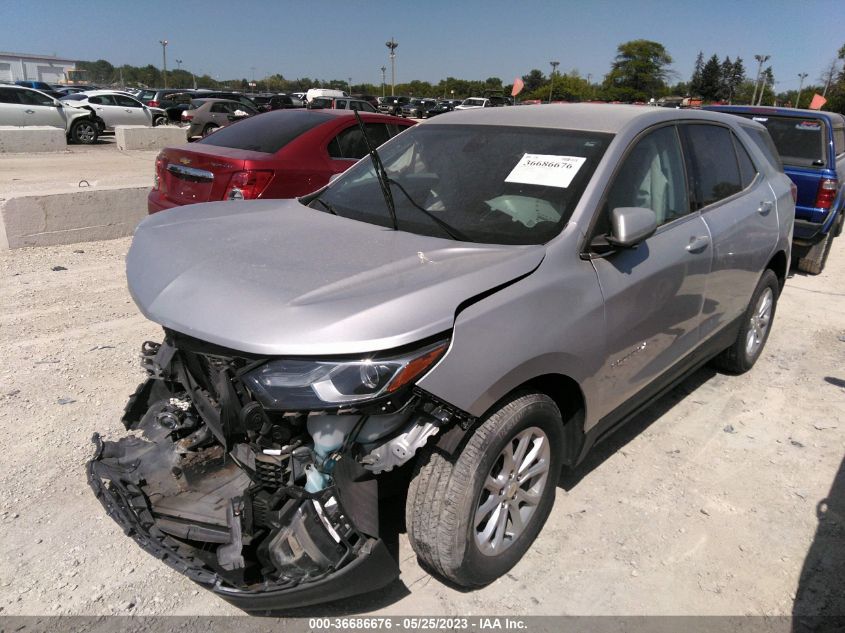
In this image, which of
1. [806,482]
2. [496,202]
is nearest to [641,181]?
[496,202]

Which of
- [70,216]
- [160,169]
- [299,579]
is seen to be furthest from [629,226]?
[70,216]

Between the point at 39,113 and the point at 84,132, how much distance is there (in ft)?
5.48

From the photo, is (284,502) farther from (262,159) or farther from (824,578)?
(262,159)

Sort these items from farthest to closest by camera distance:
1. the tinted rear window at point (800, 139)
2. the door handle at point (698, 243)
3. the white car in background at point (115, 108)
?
the white car in background at point (115, 108), the tinted rear window at point (800, 139), the door handle at point (698, 243)

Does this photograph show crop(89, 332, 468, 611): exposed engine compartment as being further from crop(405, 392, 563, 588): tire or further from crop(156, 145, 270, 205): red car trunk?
crop(156, 145, 270, 205): red car trunk

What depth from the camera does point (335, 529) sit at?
7.16ft

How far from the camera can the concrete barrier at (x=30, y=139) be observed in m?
16.8

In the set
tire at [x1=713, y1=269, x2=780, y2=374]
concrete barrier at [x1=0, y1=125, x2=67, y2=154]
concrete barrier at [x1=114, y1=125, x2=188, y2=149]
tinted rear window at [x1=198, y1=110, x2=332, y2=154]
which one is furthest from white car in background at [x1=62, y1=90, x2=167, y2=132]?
tire at [x1=713, y1=269, x2=780, y2=374]

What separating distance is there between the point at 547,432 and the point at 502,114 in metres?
1.91

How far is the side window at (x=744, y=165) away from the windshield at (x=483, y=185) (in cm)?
174

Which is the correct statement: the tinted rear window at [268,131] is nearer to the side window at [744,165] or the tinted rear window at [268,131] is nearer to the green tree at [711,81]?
the side window at [744,165]

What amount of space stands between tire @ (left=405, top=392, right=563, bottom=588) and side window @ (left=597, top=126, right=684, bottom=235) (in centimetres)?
96

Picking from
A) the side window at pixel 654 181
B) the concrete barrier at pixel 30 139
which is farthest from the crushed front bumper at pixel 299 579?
the concrete barrier at pixel 30 139

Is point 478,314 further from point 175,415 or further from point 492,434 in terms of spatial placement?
point 175,415
